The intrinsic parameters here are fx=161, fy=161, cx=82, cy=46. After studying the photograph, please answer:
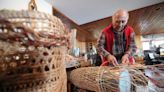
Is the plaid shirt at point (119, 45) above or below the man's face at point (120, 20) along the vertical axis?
below

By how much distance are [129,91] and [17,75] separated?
59 centimetres

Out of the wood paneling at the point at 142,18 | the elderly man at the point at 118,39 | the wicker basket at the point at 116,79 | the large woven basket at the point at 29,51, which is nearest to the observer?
the large woven basket at the point at 29,51

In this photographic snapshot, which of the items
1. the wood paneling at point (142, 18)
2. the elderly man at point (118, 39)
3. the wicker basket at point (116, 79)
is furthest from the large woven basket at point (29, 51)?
the wood paneling at point (142, 18)

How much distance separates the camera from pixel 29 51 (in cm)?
40

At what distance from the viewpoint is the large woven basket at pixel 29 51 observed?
369 mm

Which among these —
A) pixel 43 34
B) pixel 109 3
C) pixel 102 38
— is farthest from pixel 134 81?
pixel 109 3

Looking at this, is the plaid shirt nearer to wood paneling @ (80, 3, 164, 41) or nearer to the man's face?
the man's face

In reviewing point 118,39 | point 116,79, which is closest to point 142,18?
point 118,39

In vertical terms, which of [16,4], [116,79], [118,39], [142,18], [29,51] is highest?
[142,18]

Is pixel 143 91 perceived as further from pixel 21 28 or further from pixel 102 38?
pixel 102 38

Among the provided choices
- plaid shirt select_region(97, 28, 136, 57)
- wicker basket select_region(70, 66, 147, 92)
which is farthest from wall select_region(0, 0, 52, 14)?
wicker basket select_region(70, 66, 147, 92)

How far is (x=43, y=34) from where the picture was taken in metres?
0.40

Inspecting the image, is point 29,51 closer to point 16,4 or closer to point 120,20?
point 120,20

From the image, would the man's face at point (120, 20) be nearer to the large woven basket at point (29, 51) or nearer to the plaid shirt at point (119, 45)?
the plaid shirt at point (119, 45)
